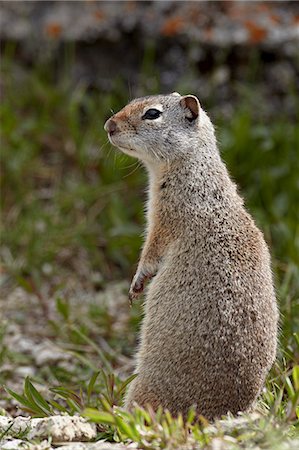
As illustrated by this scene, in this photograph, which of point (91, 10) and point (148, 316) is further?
point (91, 10)

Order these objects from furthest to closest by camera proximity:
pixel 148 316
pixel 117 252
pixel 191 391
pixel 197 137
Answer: pixel 117 252 → pixel 197 137 → pixel 148 316 → pixel 191 391

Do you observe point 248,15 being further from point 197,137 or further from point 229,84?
point 197,137

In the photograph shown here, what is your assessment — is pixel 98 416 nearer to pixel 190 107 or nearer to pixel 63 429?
pixel 63 429

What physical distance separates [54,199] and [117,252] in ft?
2.16

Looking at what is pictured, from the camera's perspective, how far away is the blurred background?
5797 millimetres

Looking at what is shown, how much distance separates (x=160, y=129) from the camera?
4305 millimetres

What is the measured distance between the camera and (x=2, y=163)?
6.63m

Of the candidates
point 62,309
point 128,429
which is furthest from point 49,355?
point 128,429

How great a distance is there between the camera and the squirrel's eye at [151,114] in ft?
14.2

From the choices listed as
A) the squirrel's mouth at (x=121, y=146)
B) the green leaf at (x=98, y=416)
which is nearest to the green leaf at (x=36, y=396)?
the green leaf at (x=98, y=416)

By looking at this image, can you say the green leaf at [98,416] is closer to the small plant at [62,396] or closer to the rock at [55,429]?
the rock at [55,429]

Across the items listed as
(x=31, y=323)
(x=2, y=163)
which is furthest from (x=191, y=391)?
(x=2, y=163)

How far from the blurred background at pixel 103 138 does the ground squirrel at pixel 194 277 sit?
123cm

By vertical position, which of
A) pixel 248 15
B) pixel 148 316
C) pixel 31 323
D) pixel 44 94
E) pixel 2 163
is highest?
pixel 248 15
